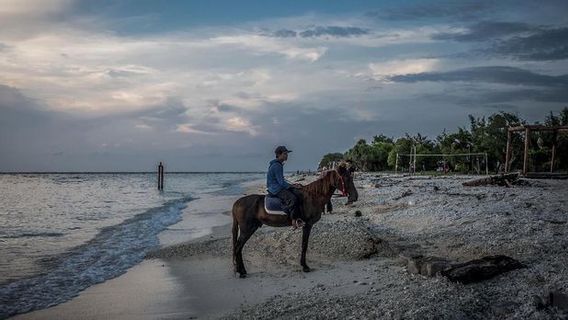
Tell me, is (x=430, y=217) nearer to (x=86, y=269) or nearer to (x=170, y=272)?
(x=170, y=272)

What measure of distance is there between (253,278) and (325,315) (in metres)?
3.53

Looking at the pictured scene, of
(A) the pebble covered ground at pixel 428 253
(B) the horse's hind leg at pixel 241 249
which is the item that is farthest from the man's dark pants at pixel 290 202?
(A) the pebble covered ground at pixel 428 253

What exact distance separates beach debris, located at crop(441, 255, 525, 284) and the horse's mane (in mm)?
3601

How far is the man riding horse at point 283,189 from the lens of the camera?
10109mm

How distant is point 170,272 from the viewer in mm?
10844

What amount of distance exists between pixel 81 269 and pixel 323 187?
637 cm

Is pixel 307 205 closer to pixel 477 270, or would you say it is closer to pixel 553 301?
pixel 477 270

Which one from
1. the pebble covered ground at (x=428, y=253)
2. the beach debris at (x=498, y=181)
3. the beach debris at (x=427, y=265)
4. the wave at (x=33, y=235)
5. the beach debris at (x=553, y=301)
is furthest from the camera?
the beach debris at (x=498, y=181)

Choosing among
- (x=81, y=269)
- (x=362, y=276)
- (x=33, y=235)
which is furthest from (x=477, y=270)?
(x=33, y=235)

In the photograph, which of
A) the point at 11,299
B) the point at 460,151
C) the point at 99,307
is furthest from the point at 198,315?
the point at 460,151

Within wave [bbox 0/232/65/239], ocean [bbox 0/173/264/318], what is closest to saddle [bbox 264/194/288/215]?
ocean [bbox 0/173/264/318]

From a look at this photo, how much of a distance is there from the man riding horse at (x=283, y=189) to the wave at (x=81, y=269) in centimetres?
426

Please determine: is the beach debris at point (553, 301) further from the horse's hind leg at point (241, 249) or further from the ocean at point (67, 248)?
the ocean at point (67, 248)

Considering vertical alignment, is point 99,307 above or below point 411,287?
below
